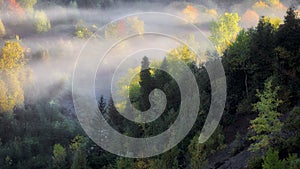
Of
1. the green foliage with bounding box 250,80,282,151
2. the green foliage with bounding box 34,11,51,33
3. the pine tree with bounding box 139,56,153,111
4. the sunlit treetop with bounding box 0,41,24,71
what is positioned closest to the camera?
the green foliage with bounding box 250,80,282,151

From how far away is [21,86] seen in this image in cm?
14500

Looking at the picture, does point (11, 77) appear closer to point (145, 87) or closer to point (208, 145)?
point (145, 87)

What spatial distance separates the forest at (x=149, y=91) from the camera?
4838cm

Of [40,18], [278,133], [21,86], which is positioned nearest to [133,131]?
[278,133]

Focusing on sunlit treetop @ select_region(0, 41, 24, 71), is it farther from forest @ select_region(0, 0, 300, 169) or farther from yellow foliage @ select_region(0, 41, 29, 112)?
forest @ select_region(0, 0, 300, 169)

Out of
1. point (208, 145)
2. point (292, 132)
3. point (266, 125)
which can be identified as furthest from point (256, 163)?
point (208, 145)

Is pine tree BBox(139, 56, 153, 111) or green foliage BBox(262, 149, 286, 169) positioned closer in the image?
green foliage BBox(262, 149, 286, 169)

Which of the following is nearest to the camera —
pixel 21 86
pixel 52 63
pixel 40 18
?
pixel 21 86

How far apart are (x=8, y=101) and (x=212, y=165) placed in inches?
3693

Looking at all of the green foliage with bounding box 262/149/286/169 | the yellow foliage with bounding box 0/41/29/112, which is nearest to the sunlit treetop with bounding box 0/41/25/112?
the yellow foliage with bounding box 0/41/29/112

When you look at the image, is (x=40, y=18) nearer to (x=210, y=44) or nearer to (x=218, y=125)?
(x=210, y=44)

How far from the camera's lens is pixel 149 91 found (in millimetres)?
73188

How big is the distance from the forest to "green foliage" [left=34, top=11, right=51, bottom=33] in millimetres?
440

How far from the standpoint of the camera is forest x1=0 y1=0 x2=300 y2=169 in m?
48.4
